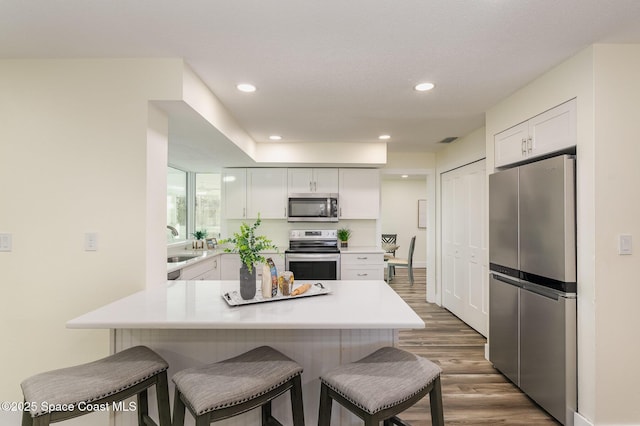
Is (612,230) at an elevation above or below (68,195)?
below

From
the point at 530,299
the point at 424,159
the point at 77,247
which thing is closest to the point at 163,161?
the point at 77,247

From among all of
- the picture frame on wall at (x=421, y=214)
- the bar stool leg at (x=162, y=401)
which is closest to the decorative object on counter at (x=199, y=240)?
the bar stool leg at (x=162, y=401)

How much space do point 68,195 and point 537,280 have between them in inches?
122

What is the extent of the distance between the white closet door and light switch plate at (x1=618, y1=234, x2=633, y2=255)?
1419 millimetres

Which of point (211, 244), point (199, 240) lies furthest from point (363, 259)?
point (199, 240)

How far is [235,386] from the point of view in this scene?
4.14 feet

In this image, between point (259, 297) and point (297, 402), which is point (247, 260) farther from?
point (297, 402)

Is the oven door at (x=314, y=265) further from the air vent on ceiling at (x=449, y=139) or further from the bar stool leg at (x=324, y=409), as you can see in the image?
the bar stool leg at (x=324, y=409)

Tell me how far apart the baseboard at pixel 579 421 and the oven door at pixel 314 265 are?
8.68 feet

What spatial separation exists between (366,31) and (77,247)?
213 centimetres

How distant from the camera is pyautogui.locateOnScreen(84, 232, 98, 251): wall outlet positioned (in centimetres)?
200

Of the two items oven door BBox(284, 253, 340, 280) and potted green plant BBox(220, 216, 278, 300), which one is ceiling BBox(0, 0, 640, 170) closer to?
potted green plant BBox(220, 216, 278, 300)

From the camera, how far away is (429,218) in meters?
4.88

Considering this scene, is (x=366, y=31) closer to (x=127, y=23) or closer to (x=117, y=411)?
(x=127, y=23)
